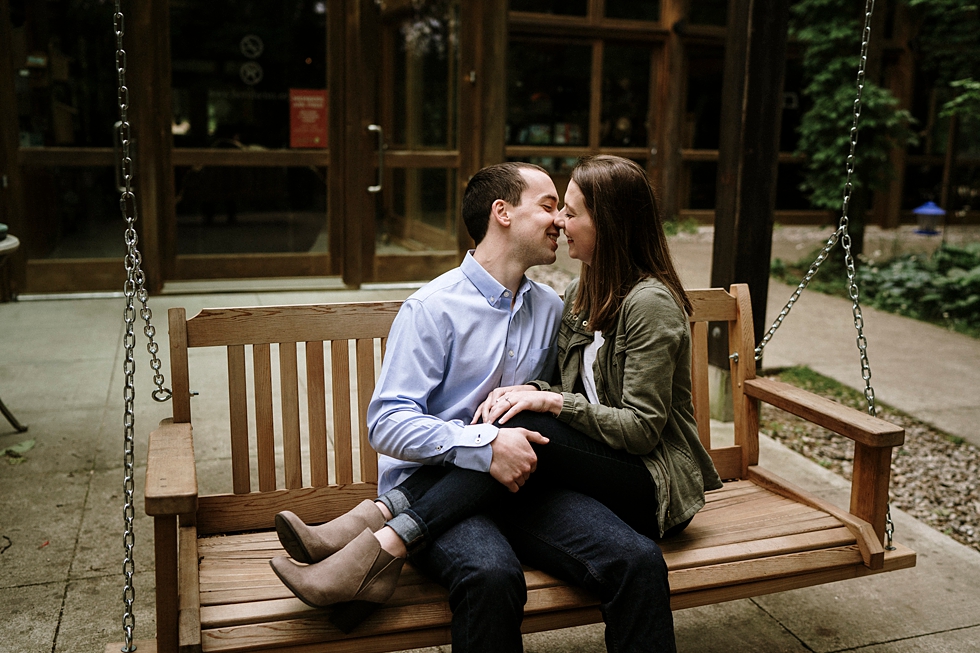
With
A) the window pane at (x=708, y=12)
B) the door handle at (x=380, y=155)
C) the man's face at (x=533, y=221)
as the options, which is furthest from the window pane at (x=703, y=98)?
the man's face at (x=533, y=221)

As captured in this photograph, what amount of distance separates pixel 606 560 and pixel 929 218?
12.5m

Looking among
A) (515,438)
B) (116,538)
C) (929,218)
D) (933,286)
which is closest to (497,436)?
(515,438)

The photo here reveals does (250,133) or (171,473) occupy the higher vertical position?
(250,133)

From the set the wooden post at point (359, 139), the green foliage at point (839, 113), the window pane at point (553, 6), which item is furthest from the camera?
the window pane at point (553, 6)

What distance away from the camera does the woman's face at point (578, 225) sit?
2549mm

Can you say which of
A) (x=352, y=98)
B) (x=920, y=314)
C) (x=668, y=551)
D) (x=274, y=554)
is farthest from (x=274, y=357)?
(x=920, y=314)

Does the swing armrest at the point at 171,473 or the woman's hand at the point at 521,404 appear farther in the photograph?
the woman's hand at the point at 521,404

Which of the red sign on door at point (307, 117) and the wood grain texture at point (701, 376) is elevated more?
the red sign on door at point (307, 117)

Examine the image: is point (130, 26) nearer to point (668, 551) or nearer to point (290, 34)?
point (290, 34)

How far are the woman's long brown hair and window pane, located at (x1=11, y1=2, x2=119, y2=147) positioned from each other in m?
5.87

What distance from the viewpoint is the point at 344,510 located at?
2.79 meters

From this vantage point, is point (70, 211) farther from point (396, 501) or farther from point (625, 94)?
point (625, 94)

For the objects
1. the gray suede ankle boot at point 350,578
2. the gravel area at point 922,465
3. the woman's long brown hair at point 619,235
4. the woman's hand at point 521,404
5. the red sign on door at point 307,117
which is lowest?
the gravel area at point 922,465

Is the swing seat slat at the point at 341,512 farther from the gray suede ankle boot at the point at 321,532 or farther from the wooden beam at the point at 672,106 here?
the wooden beam at the point at 672,106
